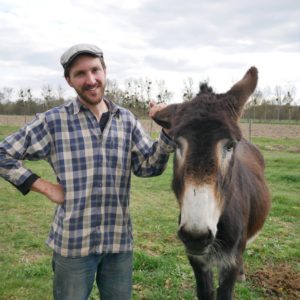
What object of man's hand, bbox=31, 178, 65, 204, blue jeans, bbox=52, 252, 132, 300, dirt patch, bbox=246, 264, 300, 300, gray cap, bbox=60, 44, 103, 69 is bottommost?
dirt patch, bbox=246, 264, 300, 300

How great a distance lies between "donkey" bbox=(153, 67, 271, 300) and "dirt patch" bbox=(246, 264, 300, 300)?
1240 mm

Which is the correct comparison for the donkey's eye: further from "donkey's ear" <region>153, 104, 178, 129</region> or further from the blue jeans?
the blue jeans

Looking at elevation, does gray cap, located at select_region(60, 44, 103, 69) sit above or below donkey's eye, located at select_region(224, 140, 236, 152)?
above

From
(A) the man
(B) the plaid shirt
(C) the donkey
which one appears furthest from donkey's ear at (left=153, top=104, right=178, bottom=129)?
(B) the plaid shirt

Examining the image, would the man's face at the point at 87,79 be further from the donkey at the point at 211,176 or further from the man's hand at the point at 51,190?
the man's hand at the point at 51,190

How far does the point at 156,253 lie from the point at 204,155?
12.8 ft

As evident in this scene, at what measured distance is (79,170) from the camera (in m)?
2.80

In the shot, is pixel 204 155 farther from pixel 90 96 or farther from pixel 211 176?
pixel 90 96

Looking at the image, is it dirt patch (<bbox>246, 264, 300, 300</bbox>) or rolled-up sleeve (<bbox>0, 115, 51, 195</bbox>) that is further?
dirt patch (<bbox>246, 264, 300, 300</bbox>)

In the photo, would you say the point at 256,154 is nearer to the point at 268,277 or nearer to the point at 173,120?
the point at 268,277

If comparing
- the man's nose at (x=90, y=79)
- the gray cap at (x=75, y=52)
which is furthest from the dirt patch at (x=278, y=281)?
the gray cap at (x=75, y=52)

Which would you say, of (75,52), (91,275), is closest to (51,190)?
(91,275)

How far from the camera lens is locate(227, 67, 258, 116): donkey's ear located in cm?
297

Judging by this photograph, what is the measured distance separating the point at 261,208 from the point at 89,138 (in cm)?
294
